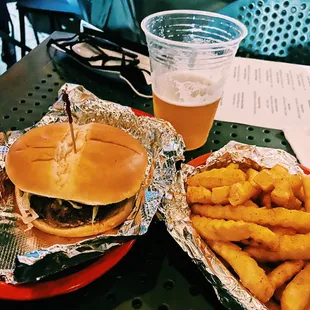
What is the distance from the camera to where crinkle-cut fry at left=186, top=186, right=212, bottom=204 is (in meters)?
0.77

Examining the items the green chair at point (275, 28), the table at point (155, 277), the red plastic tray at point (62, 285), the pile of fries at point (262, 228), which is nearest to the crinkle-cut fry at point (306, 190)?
the pile of fries at point (262, 228)

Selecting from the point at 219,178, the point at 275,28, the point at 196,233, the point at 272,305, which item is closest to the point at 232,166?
the point at 219,178

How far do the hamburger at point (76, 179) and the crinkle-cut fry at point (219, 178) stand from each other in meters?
0.14

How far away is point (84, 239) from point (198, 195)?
10.1 inches

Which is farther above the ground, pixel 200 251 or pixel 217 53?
pixel 217 53

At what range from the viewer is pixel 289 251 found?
67 cm

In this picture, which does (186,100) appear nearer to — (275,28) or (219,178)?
(219,178)

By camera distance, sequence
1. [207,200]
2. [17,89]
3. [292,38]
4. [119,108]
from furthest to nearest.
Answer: [292,38], [17,89], [119,108], [207,200]

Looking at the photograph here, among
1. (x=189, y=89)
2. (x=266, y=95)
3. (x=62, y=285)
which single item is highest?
(x=189, y=89)

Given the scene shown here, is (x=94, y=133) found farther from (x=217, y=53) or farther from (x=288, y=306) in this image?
(x=288, y=306)

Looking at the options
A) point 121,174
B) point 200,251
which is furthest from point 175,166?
point 200,251

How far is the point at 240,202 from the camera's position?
721 millimetres

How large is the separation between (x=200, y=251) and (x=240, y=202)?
112 mm

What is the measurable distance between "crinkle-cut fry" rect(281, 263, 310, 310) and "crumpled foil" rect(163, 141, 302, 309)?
0.14 feet
